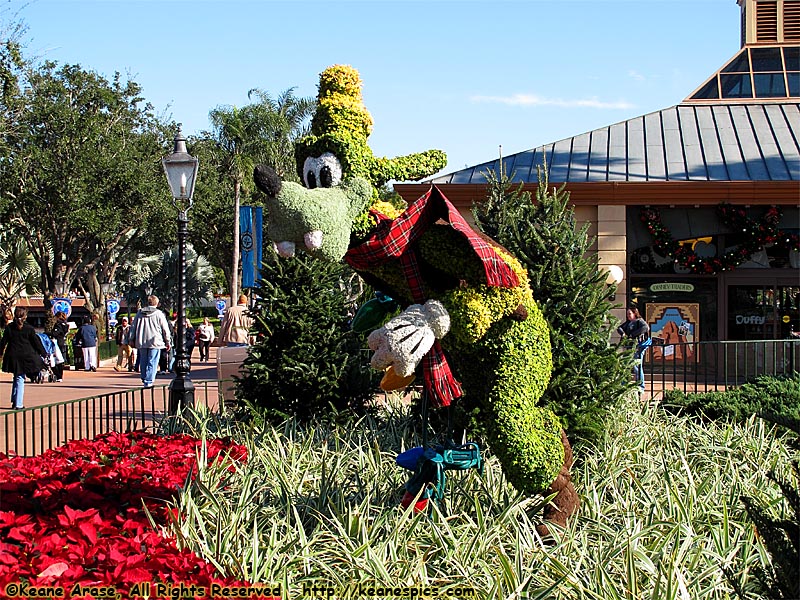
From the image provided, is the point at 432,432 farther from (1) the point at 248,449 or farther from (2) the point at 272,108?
(2) the point at 272,108

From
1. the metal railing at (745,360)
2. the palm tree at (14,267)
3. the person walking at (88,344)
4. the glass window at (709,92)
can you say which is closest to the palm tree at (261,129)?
the palm tree at (14,267)

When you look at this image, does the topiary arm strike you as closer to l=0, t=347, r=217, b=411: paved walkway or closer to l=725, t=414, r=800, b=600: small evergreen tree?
l=725, t=414, r=800, b=600: small evergreen tree

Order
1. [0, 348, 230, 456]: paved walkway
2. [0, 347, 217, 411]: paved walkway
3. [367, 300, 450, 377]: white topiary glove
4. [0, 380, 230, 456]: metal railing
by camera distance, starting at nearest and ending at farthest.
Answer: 1. [367, 300, 450, 377]: white topiary glove
2. [0, 380, 230, 456]: metal railing
3. [0, 348, 230, 456]: paved walkway
4. [0, 347, 217, 411]: paved walkway

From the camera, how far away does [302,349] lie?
25.4 ft

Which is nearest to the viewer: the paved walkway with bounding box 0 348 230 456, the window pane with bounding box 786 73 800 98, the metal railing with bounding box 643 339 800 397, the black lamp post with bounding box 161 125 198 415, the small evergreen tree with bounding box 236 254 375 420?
the small evergreen tree with bounding box 236 254 375 420

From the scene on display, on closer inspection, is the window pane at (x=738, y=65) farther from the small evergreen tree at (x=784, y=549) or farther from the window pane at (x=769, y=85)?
the small evergreen tree at (x=784, y=549)

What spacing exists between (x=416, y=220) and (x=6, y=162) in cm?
2538

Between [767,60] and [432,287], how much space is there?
15991 mm

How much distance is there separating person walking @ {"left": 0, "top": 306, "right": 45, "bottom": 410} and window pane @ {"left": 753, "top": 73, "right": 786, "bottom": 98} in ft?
50.4

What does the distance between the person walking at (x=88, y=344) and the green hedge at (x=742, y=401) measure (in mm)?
15250

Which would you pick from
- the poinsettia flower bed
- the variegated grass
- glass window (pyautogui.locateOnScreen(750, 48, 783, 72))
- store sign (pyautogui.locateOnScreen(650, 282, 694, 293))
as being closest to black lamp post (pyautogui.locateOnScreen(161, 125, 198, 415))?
the poinsettia flower bed

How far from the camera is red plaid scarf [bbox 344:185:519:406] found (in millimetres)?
4590

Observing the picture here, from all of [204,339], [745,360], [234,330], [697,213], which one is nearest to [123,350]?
[204,339]

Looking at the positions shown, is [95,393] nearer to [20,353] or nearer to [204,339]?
[20,353]
